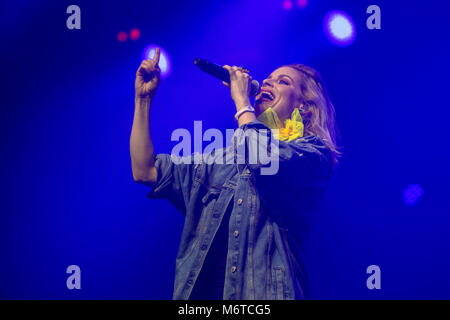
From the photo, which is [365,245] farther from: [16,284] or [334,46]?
[16,284]

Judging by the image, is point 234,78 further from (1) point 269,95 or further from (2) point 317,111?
(2) point 317,111

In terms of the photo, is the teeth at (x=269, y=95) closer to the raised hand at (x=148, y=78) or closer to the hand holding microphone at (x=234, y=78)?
the hand holding microphone at (x=234, y=78)

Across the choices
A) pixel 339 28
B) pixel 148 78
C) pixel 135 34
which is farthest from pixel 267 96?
pixel 135 34

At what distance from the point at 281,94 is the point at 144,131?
21.6 inches

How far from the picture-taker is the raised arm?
1.84m

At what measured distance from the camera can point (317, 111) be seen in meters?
2.06

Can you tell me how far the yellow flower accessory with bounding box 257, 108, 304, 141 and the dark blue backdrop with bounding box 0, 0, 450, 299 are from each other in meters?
0.45

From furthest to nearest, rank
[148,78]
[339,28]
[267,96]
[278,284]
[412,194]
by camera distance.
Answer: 1. [339,28]
2. [412,194]
3. [267,96]
4. [148,78]
5. [278,284]

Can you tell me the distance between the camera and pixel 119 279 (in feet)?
7.32

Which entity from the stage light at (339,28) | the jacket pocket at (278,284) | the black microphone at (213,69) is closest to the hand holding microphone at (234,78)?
the black microphone at (213,69)
